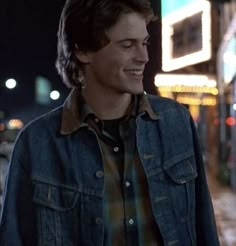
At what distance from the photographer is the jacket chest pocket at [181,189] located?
1875mm

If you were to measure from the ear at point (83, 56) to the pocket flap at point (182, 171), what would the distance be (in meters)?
0.41

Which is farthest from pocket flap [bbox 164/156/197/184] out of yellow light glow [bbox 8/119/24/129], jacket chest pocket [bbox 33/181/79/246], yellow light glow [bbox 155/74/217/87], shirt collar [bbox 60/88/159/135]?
yellow light glow [bbox 155/74/217/87]

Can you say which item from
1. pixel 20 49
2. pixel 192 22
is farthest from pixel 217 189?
pixel 20 49

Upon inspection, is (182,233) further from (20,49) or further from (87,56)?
(20,49)

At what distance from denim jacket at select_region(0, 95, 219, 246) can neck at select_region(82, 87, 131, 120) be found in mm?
64

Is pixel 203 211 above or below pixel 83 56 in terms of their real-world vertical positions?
below

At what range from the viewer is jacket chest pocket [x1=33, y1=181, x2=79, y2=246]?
1820mm

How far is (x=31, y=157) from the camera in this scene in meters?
1.89

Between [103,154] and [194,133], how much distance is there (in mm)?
312

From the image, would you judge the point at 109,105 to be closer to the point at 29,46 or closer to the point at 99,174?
the point at 99,174

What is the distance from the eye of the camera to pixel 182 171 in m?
1.89

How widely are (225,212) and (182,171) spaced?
9.54m

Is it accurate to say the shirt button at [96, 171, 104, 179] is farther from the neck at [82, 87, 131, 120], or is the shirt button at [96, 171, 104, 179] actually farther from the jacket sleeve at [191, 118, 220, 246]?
the jacket sleeve at [191, 118, 220, 246]

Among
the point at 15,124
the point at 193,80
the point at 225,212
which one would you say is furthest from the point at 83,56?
the point at 193,80
